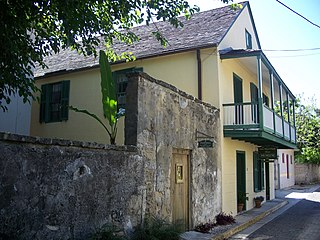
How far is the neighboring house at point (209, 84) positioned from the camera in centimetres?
1200

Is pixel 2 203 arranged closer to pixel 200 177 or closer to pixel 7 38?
pixel 7 38

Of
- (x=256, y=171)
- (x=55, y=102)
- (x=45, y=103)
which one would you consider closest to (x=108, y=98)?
(x=55, y=102)

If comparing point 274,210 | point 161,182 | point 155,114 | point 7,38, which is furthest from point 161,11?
point 274,210

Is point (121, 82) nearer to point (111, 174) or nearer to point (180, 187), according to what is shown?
point (180, 187)

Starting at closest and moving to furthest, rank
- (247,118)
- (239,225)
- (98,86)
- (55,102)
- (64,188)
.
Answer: (64,188) → (239,225) → (247,118) → (98,86) → (55,102)

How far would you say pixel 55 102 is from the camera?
14500 millimetres

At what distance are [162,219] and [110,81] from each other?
333 cm

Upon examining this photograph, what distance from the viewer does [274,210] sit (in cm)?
1507

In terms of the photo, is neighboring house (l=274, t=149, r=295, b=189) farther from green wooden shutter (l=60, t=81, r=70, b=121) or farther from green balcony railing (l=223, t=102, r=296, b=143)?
green wooden shutter (l=60, t=81, r=70, b=121)

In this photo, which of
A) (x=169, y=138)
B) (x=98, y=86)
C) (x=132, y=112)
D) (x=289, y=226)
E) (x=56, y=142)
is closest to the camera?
(x=56, y=142)

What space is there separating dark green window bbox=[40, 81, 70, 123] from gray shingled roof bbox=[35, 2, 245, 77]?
0.65 meters

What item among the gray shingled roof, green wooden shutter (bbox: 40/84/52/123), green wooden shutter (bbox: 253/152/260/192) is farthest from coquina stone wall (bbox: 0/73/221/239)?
green wooden shutter (bbox: 40/84/52/123)

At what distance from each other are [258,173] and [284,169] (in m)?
13.1

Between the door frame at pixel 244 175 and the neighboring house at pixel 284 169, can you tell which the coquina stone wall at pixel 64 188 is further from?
the neighboring house at pixel 284 169
